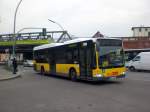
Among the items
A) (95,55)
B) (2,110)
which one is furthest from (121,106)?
(95,55)

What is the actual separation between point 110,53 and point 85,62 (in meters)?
1.59

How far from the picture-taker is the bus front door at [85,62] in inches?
696

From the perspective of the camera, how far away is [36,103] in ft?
36.4

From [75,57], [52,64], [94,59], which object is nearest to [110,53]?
[94,59]

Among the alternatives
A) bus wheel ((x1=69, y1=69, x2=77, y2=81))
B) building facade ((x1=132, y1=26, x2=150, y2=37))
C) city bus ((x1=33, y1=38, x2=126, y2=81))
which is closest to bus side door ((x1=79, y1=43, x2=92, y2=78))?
city bus ((x1=33, y1=38, x2=126, y2=81))

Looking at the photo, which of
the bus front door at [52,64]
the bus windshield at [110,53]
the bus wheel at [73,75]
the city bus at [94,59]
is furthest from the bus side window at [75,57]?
the bus front door at [52,64]

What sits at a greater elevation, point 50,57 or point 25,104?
point 50,57

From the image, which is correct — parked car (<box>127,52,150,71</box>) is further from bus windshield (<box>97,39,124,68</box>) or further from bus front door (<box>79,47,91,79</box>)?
bus front door (<box>79,47,91,79</box>)

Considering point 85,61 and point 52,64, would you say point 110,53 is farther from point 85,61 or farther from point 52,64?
point 52,64

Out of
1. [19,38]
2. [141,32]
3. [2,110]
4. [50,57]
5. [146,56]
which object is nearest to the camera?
[2,110]

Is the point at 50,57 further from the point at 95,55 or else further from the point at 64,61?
the point at 95,55

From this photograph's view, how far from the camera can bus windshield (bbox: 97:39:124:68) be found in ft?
56.3

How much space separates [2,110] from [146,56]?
21661 mm

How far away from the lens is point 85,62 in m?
18.0
